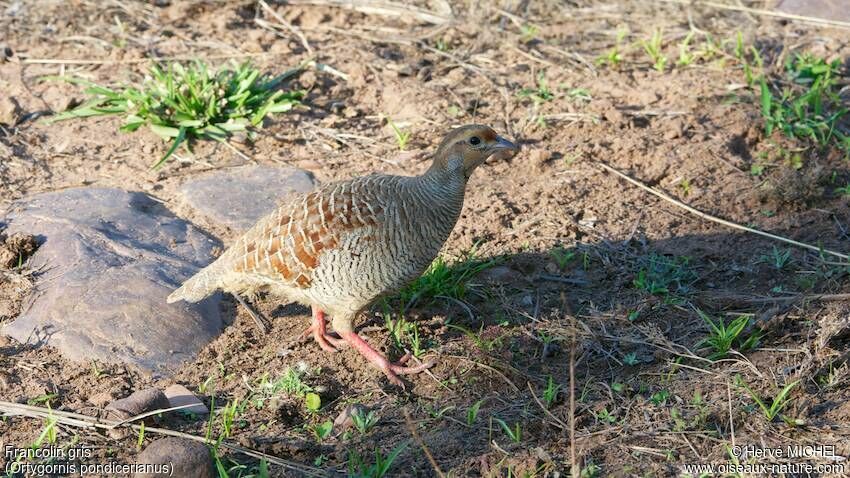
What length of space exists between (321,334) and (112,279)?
1246 millimetres

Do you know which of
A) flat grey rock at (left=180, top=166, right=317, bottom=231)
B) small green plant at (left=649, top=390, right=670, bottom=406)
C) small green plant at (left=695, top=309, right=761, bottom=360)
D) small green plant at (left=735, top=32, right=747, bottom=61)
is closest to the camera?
small green plant at (left=649, top=390, right=670, bottom=406)

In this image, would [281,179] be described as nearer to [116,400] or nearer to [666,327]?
[116,400]

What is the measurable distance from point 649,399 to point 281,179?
314 cm

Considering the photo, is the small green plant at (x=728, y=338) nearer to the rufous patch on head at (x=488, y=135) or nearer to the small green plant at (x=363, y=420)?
the rufous patch on head at (x=488, y=135)

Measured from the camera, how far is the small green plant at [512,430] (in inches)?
165

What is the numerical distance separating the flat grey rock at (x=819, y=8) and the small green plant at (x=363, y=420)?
20.7ft

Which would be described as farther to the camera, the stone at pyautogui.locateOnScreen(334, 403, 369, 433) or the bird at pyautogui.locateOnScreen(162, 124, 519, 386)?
the bird at pyautogui.locateOnScreen(162, 124, 519, 386)

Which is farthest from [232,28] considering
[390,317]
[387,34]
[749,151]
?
[749,151]

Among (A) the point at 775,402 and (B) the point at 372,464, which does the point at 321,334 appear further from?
(A) the point at 775,402

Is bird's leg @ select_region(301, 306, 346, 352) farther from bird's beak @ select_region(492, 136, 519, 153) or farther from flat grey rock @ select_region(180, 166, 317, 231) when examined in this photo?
bird's beak @ select_region(492, 136, 519, 153)

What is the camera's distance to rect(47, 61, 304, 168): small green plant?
666 cm

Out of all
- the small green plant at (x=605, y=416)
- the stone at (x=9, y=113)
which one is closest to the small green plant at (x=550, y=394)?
the small green plant at (x=605, y=416)

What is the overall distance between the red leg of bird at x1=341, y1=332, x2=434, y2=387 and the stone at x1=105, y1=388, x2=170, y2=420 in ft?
3.62

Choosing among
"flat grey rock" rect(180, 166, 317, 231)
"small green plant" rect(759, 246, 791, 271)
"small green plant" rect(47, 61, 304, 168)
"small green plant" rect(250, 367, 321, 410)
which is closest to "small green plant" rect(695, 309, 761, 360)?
"small green plant" rect(759, 246, 791, 271)
